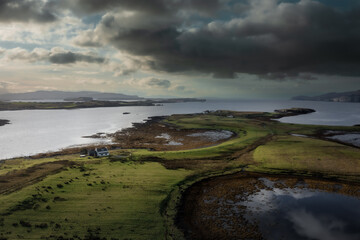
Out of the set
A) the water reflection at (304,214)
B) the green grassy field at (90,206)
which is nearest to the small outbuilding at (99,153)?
the green grassy field at (90,206)

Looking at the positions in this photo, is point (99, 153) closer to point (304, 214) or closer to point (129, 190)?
point (129, 190)

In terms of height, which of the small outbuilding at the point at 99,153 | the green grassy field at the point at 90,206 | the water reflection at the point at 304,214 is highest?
the small outbuilding at the point at 99,153

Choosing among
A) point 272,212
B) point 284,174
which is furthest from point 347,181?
point 272,212

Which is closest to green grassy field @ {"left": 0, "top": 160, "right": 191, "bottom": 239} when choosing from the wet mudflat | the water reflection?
the wet mudflat

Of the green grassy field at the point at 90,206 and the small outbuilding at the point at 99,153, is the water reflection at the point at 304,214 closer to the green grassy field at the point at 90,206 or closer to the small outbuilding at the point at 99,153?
the green grassy field at the point at 90,206

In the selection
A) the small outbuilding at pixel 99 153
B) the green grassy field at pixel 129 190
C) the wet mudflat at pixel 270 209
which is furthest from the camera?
the small outbuilding at pixel 99 153
